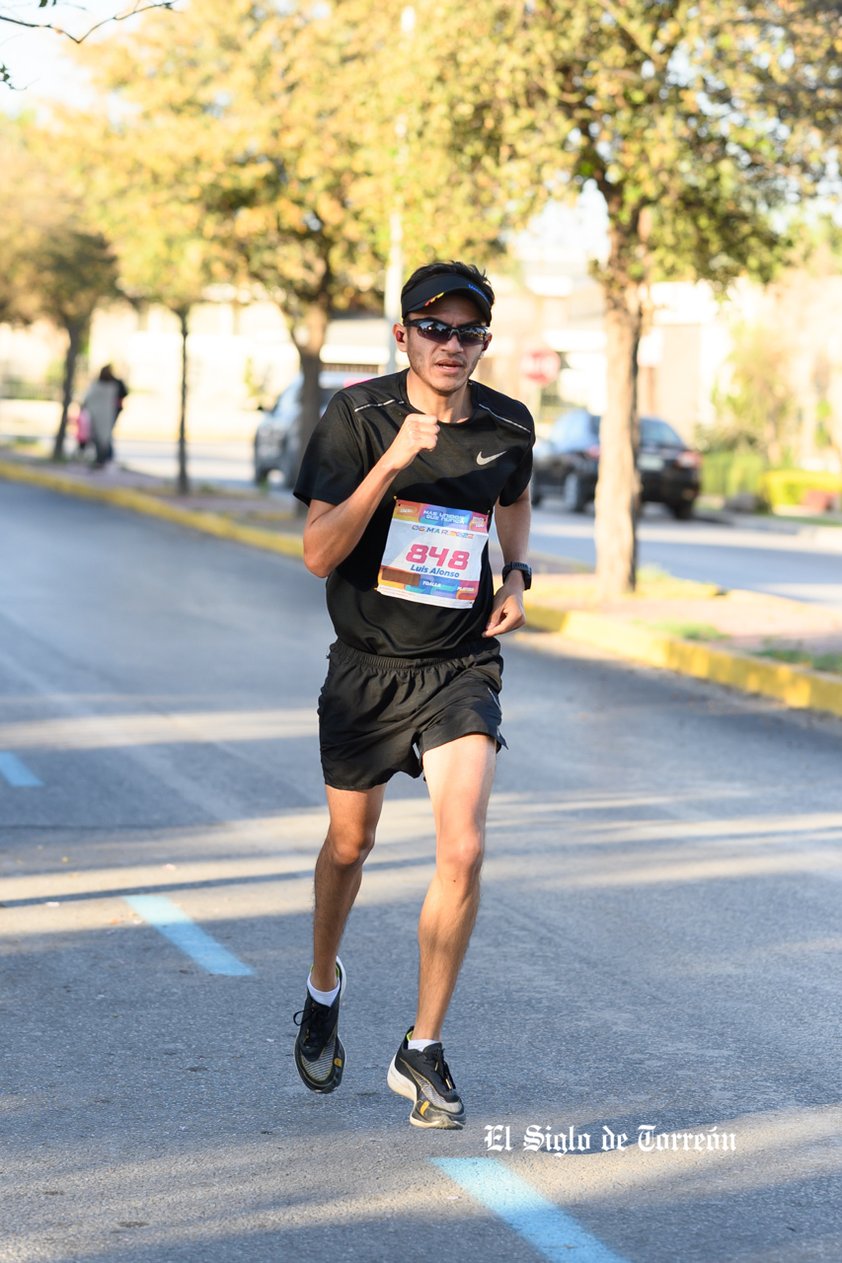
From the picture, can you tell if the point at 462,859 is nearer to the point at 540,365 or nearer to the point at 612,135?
the point at 612,135

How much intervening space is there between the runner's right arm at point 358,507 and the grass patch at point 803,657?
28.1 feet

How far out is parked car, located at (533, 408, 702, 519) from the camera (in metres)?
33.4

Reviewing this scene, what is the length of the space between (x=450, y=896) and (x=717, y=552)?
2151 cm

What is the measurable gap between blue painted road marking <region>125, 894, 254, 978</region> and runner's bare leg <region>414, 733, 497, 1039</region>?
4.85 feet

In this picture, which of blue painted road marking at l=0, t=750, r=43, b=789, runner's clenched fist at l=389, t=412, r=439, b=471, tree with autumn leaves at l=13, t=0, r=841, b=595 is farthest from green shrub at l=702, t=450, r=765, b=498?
runner's clenched fist at l=389, t=412, r=439, b=471

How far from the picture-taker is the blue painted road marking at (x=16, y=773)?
923 centimetres

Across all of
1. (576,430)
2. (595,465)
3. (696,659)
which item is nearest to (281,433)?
(576,430)

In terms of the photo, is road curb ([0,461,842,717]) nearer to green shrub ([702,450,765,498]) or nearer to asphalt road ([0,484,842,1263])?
asphalt road ([0,484,842,1263])

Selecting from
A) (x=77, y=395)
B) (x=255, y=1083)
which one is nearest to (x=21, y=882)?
(x=255, y=1083)

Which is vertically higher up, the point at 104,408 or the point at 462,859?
the point at 462,859

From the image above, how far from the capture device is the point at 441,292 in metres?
4.83

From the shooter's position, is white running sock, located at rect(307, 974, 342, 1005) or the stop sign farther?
the stop sign

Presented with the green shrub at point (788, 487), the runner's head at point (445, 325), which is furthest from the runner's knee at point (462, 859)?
the green shrub at point (788, 487)

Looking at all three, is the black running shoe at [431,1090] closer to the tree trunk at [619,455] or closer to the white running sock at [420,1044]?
the white running sock at [420,1044]
